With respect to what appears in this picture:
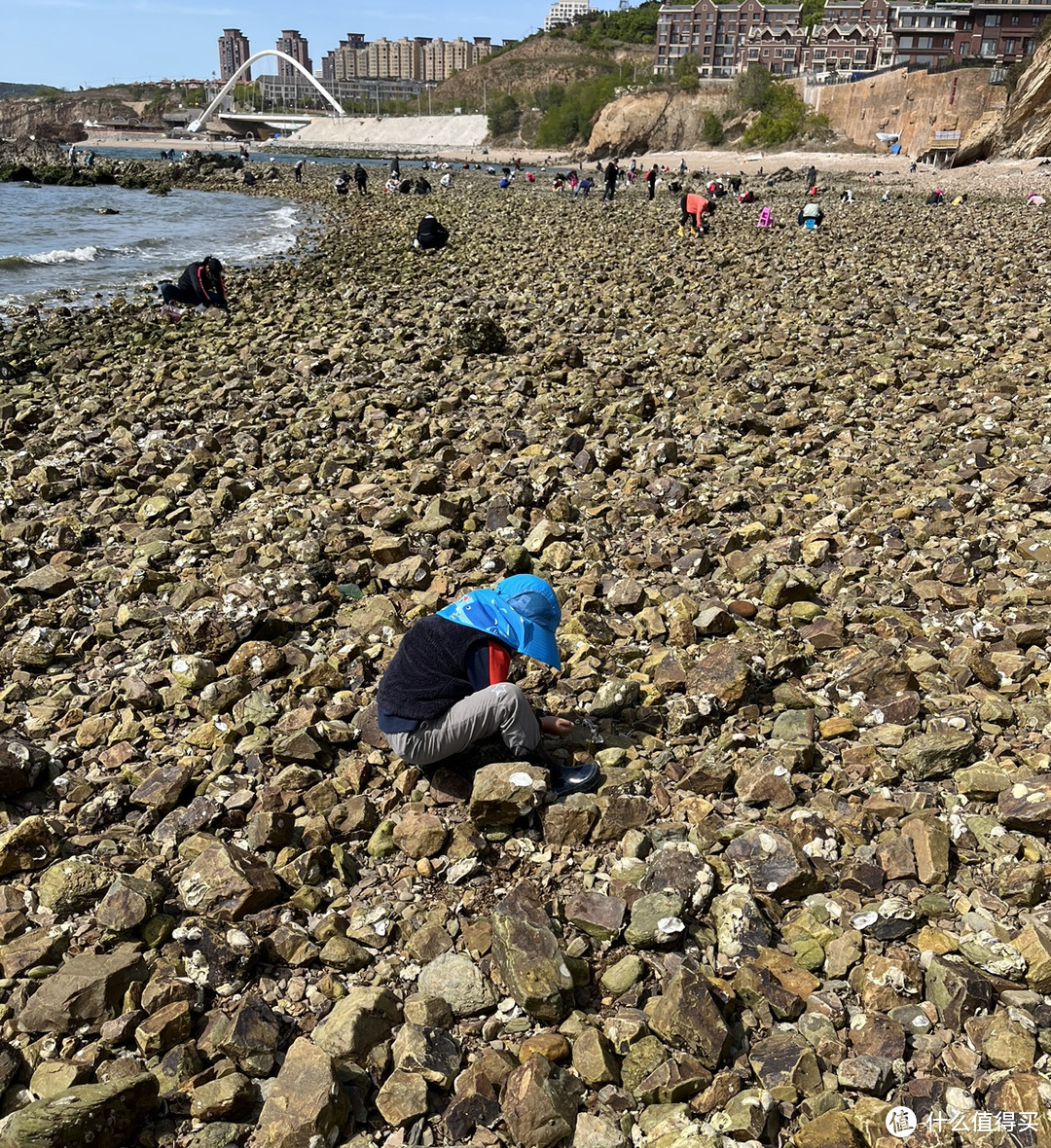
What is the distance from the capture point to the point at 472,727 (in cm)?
401

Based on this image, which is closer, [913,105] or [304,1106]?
[304,1106]

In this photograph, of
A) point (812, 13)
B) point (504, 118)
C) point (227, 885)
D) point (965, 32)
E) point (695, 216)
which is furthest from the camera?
point (812, 13)

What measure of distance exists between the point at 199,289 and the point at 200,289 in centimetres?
3

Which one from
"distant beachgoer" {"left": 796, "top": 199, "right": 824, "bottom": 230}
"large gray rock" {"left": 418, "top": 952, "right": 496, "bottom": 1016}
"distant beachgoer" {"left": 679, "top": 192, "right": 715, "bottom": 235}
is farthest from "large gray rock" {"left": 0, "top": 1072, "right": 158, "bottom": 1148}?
"distant beachgoer" {"left": 796, "top": 199, "right": 824, "bottom": 230}

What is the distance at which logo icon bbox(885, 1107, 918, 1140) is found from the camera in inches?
97.9

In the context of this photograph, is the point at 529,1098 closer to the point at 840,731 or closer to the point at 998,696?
the point at 840,731

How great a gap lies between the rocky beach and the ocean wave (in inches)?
643

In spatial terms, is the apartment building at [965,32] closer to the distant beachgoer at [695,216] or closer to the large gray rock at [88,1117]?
the distant beachgoer at [695,216]

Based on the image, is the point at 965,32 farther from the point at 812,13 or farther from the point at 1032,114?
the point at 812,13

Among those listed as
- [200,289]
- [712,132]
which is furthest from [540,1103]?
[712,132]

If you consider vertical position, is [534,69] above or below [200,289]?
above

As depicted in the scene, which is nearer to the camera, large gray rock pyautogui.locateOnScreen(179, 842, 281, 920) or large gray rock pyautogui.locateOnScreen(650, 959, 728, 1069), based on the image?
large gray rock pyautogui.locateOnScreen(650, 959, 728, 1069)

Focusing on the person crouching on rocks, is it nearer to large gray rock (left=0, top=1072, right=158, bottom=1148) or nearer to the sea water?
the sea water

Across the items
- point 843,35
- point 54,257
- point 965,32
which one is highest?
point 843,35
